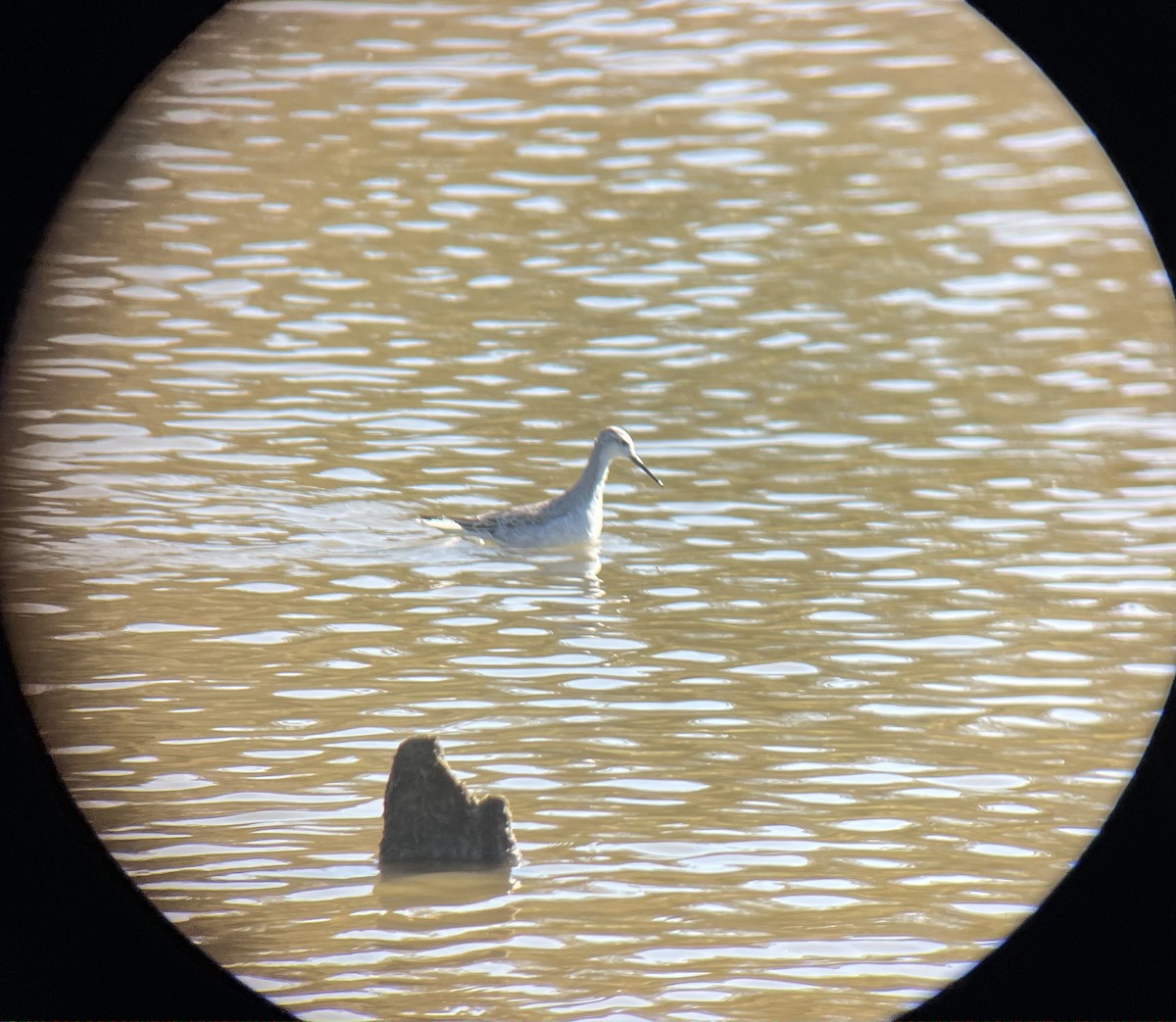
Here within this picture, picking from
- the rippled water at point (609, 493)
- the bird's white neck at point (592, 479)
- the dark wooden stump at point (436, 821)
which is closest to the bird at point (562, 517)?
the bird's white neck at point (592, 479)

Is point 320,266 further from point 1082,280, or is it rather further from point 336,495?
point 1082,280

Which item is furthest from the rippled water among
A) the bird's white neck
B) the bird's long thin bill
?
the bird's white neck

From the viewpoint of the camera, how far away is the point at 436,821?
454cm

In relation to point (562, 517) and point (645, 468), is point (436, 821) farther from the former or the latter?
point (645, 468)

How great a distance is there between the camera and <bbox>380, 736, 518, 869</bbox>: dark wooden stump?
449 cm

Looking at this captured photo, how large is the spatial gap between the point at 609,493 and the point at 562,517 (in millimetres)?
751

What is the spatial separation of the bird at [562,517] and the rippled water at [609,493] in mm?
112

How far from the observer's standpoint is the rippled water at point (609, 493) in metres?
4.42

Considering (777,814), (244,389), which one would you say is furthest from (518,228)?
(777,814)

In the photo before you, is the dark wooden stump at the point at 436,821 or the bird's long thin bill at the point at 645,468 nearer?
the dark wooden stump at the point at 436,821

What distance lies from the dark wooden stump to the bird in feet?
8.90

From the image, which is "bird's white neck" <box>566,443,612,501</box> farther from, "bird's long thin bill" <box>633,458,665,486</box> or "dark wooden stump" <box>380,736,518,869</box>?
"dark wooden stump" <box>380,736,518,869</box>

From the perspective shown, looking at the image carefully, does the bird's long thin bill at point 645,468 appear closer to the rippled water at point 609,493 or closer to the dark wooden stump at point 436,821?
the rippled water at point 609,493

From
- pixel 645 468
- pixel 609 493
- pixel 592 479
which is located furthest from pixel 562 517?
pixel 609 493
